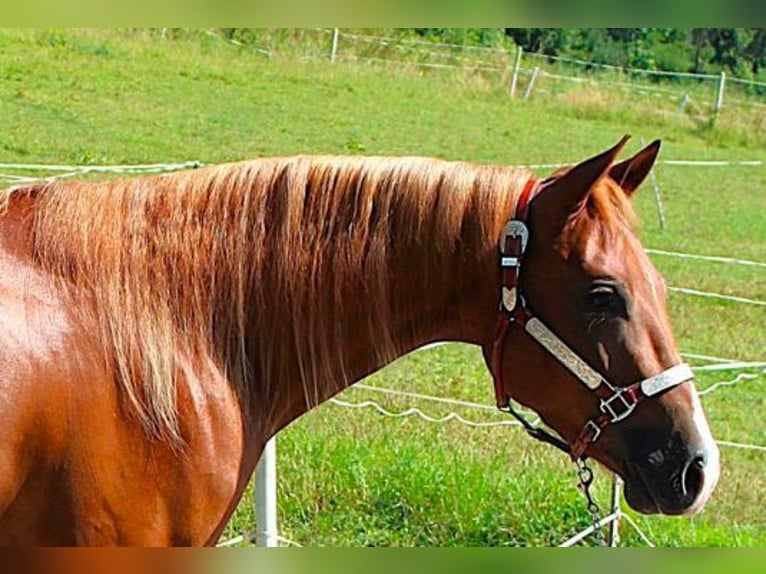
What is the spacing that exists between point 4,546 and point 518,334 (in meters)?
1.23

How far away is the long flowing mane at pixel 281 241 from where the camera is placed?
253 centimetres

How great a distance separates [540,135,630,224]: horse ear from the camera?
246cm

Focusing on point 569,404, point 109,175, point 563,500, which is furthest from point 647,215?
point 569,404

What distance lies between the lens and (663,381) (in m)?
2.45

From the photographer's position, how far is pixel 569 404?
100 inches

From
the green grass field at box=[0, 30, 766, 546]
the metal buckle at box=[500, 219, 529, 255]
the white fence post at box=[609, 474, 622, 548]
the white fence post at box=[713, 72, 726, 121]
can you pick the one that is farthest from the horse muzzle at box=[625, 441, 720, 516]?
the white fence post at box=[713, 72, 726, 121]

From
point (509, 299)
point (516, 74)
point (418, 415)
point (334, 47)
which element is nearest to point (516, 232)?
point (509, 299)

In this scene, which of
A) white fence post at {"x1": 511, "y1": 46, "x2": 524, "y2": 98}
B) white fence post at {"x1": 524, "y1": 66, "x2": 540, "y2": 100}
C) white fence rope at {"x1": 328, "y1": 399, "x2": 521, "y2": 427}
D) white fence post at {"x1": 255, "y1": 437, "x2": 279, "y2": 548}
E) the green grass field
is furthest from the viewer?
white fence post at {"x1": 511, "y1": 46, "x2": 524, "y2": 98}

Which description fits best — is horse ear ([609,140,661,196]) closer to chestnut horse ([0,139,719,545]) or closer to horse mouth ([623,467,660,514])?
chestnut horse ([0,139,719,545])

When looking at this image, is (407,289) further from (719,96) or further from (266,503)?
(719,96)

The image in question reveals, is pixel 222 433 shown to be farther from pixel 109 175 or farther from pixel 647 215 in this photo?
pixel 647 215

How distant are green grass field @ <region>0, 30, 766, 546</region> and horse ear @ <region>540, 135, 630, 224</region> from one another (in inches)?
96.3

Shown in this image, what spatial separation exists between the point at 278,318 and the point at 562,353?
69 centimetres

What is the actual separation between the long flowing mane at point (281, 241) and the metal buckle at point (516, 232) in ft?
0.07
